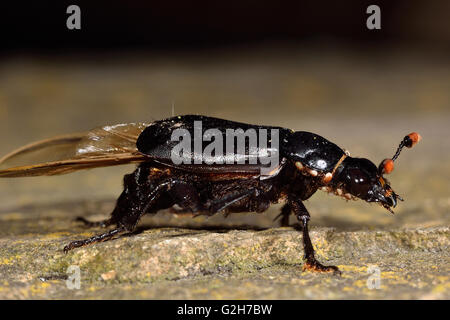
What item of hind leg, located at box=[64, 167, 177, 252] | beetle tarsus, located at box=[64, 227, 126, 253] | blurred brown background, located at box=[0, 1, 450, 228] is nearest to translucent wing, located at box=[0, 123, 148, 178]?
hind leg, located at box=[64, 167, 177, 252]

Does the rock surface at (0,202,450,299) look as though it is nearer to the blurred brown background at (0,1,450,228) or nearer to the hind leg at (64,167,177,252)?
the hind leg at (64,167,177,252)

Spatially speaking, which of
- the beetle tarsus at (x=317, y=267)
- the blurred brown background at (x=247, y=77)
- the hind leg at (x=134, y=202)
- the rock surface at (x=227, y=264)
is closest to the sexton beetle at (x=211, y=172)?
the hind leg at (x=134, y=202)

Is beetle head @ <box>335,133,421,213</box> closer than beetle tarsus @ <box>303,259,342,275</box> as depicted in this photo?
No

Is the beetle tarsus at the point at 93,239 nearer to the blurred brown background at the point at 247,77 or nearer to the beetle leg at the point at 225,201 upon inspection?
the beetle leg at the point at 225,201

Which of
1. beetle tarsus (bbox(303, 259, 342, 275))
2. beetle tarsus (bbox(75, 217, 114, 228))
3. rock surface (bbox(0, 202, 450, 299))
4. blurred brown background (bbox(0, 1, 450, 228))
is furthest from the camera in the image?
blurred brown background (bbox(0, 1, 450, 228))

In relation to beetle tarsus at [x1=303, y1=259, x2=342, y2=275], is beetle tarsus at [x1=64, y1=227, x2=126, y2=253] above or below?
above

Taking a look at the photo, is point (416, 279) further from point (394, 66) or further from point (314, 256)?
point (394, 66)

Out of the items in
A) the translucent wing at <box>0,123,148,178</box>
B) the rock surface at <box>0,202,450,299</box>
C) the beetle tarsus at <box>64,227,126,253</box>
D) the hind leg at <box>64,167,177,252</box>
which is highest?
the translucent wing at <box>0,123,148,178</box>
